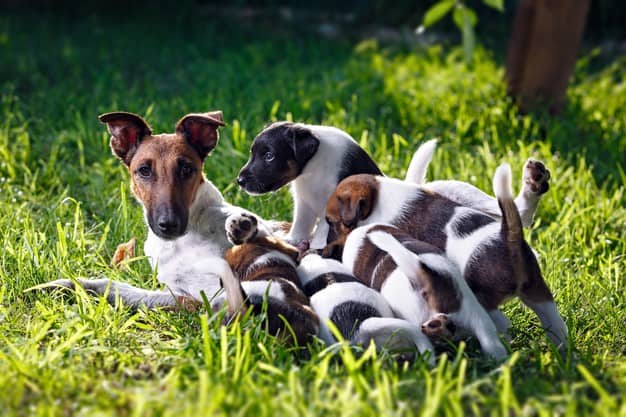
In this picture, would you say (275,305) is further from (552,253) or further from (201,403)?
(552,253)

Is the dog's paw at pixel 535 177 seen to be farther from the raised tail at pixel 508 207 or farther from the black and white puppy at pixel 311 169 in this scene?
the raised tail at pixel 508 207

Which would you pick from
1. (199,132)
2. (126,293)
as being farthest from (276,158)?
(126,293)

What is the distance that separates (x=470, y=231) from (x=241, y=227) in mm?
1034

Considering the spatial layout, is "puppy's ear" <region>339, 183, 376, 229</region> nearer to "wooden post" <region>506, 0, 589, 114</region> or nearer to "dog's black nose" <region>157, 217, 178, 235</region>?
"dog's black nose" <region>157, 217, 178, 235</region>

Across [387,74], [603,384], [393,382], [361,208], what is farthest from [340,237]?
[387,74]

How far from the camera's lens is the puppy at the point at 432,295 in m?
3.51

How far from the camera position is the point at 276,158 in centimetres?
454

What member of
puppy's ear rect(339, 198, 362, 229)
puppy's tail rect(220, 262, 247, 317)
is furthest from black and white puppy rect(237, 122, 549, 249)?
puppy's tail rect(220, 262, 247, 317)

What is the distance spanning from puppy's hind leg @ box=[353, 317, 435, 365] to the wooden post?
479 centimetres

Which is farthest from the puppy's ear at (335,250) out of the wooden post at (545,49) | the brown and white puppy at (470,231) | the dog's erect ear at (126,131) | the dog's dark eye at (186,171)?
the wooden post at (545,49)

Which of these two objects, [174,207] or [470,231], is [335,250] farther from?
[174,207]

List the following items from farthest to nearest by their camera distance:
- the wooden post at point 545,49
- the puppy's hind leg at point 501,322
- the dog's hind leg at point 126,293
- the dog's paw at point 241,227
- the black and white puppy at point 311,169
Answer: the wooden post at point 545,49 → the black and white puppy at point 311,169 → the dog's hind leg at point 126,293 → the dog's paw at point 241,227 → the puppy's hind leg at point 501,322

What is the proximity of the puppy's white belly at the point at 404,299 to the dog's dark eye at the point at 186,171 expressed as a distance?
43.2 inches

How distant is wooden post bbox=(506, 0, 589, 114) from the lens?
7770mm
